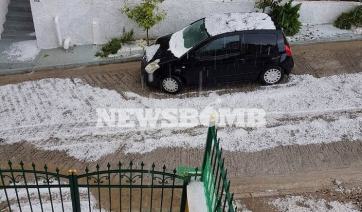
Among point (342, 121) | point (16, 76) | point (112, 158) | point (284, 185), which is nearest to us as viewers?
point (284, 185)

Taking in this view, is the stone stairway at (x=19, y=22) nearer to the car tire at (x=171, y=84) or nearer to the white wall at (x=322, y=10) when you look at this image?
the car tire at (x=171, y=84)

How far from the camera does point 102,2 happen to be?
1089 cm

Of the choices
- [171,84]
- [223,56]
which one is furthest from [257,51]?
[171,84]

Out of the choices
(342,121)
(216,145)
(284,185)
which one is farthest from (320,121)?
(216,145)

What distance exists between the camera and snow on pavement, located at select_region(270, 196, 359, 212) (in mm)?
7090

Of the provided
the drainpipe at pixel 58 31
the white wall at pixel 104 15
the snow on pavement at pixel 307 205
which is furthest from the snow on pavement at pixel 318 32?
the drainpipe at pixel 58 31

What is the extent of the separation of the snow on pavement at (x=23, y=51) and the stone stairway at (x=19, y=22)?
0.26m

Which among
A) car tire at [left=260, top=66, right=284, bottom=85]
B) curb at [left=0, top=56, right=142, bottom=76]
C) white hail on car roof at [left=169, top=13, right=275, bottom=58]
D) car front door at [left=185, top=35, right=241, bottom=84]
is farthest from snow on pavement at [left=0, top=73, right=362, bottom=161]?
white hail on car roof at [left=169, top=13, right=275, bottom=58]

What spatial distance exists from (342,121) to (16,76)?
7832 mm

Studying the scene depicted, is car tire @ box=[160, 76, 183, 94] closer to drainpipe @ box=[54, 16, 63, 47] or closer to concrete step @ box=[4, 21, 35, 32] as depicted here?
drainpipe @ box=[54, 16, 63, 47]

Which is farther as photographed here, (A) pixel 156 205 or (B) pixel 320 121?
(B) pixel 320 121

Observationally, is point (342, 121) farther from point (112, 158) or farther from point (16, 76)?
point (16, 76)

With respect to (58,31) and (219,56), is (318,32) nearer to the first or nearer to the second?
(219,56)

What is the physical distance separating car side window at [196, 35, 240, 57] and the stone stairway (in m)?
5.36
